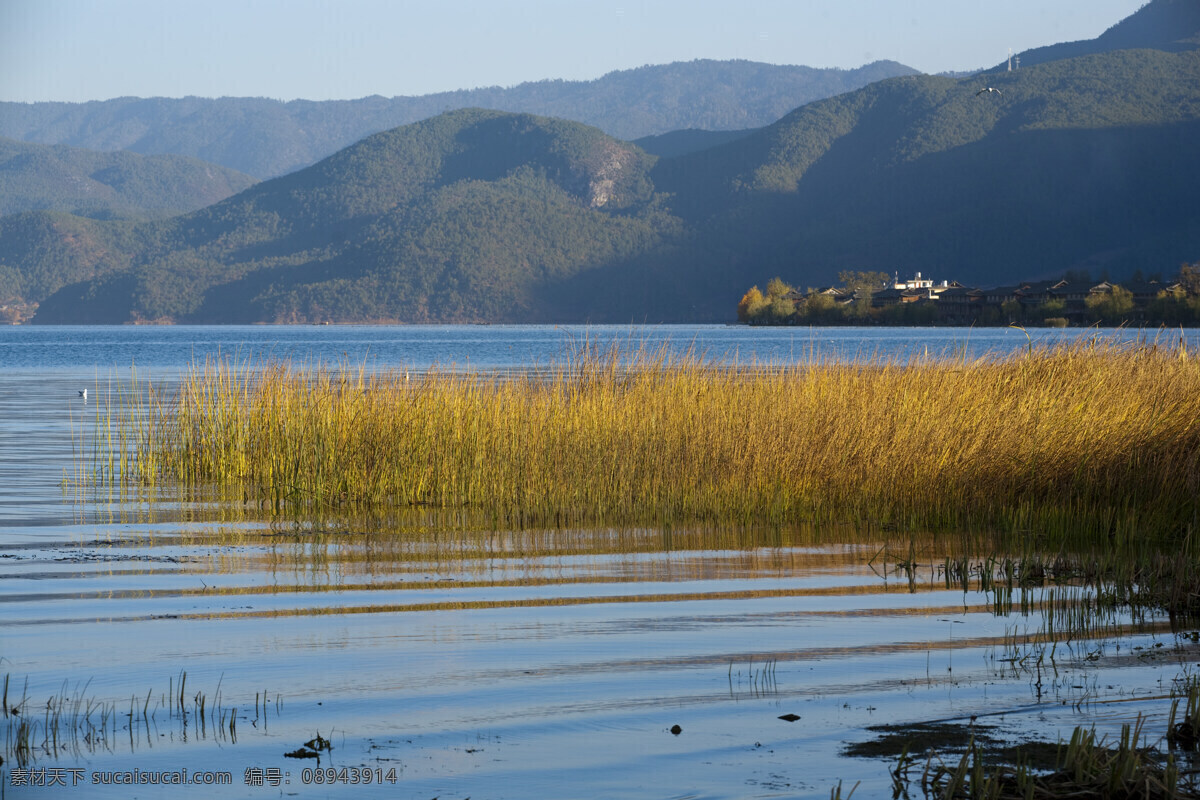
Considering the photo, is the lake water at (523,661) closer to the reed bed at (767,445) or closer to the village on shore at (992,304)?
the reed bed at (767,445)

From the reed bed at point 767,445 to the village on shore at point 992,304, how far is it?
257 feet

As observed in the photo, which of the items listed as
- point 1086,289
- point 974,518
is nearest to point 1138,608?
point 974,518

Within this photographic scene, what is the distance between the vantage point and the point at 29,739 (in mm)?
6020

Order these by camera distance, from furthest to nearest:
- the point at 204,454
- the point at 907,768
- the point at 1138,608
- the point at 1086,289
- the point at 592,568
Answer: the point at 1086,289 → the point at 204,454 → the point at 592,568 → the point at 1138,608 → the point at 907,768

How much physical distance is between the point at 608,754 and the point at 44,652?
3.77 meters

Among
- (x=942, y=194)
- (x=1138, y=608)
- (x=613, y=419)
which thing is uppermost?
(x=942, y=194)

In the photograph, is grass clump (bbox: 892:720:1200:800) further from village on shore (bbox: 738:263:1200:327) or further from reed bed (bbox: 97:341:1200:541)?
village on shore (bbox: 738:263:1200:327)

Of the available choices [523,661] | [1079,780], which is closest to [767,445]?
[523,661]

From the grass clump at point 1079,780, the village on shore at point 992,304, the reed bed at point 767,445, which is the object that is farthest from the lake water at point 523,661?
the village on shore at point 992,304

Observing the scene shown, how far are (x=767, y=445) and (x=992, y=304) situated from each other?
116 meters

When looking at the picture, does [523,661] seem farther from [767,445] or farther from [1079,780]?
[767,445]

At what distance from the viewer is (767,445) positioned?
13.9 metres

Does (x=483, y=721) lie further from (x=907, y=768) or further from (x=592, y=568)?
(x=592, y=568)

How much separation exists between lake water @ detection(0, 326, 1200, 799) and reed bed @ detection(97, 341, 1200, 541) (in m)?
1.22
